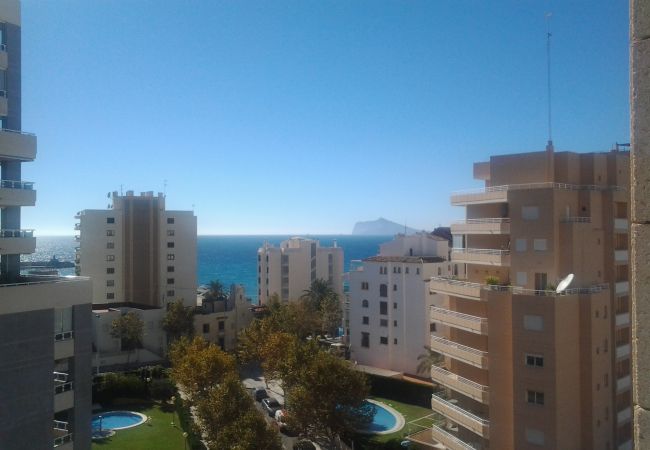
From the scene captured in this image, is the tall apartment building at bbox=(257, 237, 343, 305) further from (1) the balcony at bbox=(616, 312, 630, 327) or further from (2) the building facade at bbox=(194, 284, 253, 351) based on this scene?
(1) the balcony at bbox=(616, 312, 630, 327)

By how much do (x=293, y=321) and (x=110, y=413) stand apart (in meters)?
21.3

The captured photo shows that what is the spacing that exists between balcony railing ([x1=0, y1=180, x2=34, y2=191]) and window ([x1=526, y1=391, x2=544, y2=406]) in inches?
955

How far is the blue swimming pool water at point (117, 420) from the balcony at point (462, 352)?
24.9m

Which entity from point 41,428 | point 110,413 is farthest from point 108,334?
point 41,428

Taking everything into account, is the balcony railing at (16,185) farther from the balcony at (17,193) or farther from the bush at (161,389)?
the bush at (161,389)

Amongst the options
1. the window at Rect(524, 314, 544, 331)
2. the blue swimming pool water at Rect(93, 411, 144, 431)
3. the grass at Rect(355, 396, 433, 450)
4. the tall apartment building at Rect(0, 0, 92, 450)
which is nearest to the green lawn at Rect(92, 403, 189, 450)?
the blue swimming pool water at Rect(93, 411, 144, 431)

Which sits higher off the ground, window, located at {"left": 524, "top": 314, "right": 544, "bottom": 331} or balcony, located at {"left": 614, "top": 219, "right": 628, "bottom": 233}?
balcony, located at {"left": 614, "top": 219, "right": 628, "bottom": 233}

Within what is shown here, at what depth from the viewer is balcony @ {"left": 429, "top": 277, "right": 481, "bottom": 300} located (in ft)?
93.4

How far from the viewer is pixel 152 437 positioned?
37.6 metres

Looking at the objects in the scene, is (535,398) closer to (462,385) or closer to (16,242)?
(462,385)

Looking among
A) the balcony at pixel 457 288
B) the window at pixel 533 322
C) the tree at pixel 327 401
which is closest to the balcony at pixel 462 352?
the balcony at pixel 457 288

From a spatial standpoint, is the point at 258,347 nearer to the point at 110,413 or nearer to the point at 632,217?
the point at 110,413

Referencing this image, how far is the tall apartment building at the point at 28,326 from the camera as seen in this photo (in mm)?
19125

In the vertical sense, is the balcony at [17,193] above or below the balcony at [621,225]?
above
